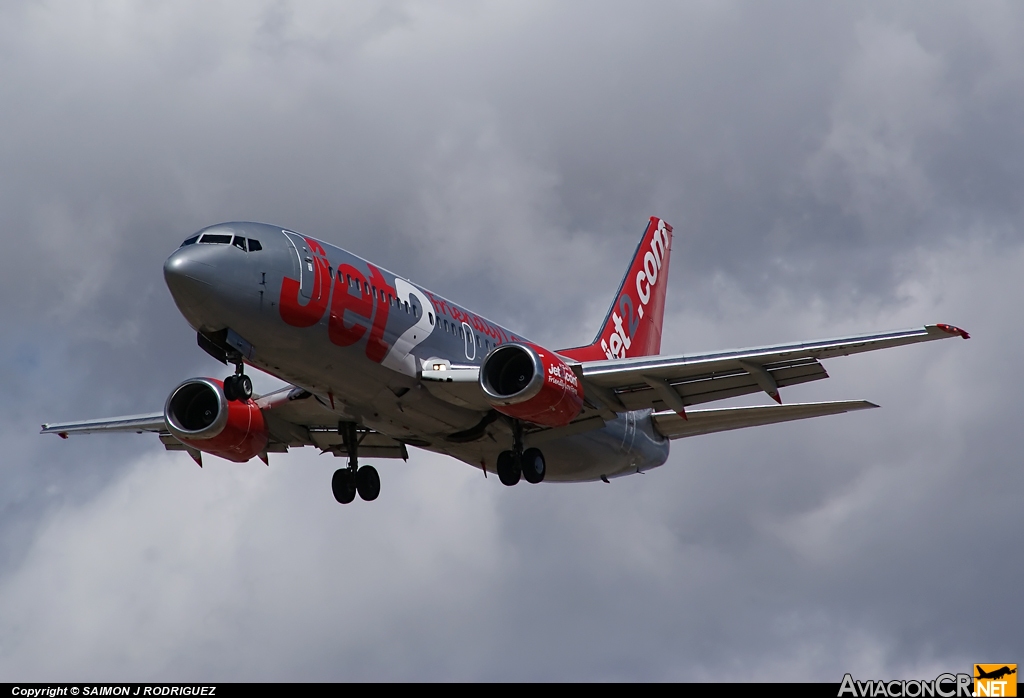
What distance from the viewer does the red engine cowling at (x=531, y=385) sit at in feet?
121

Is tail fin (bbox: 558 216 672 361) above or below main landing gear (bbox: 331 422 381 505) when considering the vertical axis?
above

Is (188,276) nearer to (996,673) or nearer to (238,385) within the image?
(238,385)

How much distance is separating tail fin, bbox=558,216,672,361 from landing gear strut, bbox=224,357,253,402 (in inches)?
585

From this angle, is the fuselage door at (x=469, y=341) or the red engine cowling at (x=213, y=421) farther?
the red engine cowling at (x=213, y=421)

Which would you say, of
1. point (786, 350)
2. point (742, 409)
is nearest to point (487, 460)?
point (742, 409)

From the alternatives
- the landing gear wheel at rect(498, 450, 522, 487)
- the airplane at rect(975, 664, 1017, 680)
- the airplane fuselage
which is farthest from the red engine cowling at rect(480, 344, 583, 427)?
the airplane at rect(975, 664, 1017, 680)

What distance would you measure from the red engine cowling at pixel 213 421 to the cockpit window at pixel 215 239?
314 inches

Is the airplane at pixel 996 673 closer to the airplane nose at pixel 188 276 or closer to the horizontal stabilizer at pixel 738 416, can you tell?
the horizontal stabilizer at pixel 738 416

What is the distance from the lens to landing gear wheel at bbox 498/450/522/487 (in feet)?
132

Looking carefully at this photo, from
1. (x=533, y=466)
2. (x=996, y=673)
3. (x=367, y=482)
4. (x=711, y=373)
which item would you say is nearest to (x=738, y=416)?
(x=711, y=373)

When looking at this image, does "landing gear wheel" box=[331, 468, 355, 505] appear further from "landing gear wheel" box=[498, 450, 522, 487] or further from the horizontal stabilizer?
the horizontal stabilizer

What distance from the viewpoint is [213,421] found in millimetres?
40781

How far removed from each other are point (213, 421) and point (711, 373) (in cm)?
1444

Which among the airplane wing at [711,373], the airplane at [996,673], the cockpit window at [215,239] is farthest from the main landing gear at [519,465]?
the airplane at [996,673]
